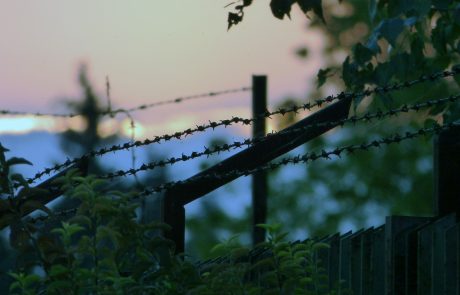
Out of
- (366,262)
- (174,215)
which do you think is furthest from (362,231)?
(174,215)

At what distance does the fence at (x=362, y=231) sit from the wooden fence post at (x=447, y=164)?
7 centimetres

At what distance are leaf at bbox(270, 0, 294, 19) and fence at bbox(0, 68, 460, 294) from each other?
1990mm

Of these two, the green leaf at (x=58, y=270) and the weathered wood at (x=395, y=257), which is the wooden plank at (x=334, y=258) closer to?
the weathered wood at (x=395, y=257)

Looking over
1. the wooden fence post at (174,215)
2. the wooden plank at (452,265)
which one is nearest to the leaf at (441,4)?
the wooden plank at (452,265)

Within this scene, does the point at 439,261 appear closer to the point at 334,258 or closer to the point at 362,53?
the point at 334,258

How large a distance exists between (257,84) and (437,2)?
193 inches

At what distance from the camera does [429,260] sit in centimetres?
520

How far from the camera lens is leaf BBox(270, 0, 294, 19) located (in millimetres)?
7309

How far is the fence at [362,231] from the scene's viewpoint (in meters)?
5.13

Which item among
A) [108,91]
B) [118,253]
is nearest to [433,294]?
[118,253]

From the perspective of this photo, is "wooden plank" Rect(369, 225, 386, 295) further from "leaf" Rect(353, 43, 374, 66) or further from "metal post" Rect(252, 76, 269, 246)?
"metal post" Rect(252, 76, 269, 246)

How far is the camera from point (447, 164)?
562cm

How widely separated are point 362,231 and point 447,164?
59 centimetres

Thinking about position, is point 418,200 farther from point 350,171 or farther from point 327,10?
point 327,10
